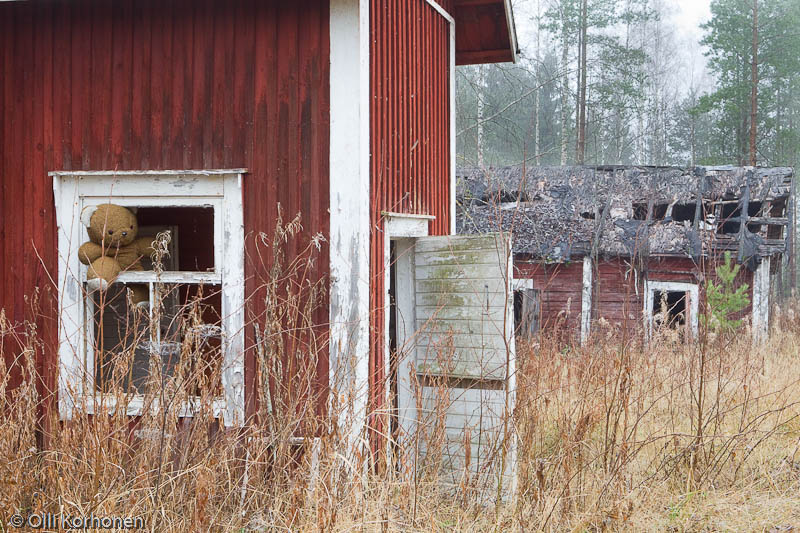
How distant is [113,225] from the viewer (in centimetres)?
540

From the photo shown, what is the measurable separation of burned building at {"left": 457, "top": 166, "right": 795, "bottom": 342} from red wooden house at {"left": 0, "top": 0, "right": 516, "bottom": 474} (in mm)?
9492

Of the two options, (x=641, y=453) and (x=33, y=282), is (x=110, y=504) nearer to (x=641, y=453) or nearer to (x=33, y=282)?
(x=33, y=282)

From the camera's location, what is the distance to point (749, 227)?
1511 centimetres

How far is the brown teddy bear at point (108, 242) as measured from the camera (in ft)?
17.7

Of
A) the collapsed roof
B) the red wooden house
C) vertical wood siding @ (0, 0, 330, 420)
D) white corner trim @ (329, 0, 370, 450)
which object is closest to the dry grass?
white corner trim @ (329, 0, 370, 450)

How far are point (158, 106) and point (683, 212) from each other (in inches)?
512

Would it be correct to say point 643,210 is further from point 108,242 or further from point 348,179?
point 108,242

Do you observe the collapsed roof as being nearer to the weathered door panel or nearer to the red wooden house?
the weathered door panel

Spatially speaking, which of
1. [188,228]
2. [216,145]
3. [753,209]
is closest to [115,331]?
[188,228]

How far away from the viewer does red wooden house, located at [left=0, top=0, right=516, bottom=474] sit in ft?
17.4

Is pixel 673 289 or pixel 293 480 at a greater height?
pixel 673 289

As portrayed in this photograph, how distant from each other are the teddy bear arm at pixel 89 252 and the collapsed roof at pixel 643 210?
969cm

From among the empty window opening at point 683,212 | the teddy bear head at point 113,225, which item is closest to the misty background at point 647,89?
the empty window opening at point 683,212

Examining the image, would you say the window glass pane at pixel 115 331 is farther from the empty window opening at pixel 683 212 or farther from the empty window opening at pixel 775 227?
the empty window opening at pixel 775 227
